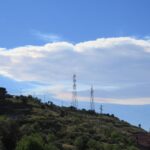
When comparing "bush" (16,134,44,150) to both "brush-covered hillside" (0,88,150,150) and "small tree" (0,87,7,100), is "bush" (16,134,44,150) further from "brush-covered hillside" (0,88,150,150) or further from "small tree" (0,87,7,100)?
"small tree" (0,87,7,100)

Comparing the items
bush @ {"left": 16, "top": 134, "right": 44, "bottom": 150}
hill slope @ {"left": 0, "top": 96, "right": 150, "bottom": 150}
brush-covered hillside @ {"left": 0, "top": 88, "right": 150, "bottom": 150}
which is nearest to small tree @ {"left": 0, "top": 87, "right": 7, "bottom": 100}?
brush-covered hillside @ {"left": 0, "top": 88, "right": 150, "bottom": 150}

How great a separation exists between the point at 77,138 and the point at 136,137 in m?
31.1

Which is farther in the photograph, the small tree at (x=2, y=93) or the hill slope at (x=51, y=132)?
the small tree at (x=2, y=93)

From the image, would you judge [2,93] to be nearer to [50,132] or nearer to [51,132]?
[51,132]

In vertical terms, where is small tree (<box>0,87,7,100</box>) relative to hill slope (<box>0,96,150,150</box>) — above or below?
above

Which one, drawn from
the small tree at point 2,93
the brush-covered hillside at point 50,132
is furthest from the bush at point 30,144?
the small tree at point 2,93

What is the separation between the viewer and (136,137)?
6058 inches

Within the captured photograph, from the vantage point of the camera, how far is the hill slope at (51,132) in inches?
4370

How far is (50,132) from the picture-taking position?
133 m

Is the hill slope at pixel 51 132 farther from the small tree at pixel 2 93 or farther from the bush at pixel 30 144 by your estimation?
the small tree at pixel 2 93

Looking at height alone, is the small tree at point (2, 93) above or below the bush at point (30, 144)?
above

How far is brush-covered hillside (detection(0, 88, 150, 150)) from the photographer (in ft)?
364

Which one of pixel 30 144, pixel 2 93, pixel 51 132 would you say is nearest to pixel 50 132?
pixel 51 132

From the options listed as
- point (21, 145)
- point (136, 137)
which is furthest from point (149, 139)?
point (21, 145)
